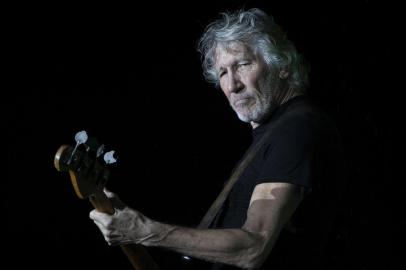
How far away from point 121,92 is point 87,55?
0.83ft

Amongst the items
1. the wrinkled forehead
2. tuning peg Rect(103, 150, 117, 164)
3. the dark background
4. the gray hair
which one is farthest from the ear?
the dark background

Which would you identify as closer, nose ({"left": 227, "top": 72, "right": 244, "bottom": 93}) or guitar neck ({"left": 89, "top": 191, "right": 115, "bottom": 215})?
guitar neck ({"left": 89, "top": 191, "right": 115, "bottom": 215})

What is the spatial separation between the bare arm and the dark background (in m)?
1.13

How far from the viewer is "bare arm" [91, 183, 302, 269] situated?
1218 mm

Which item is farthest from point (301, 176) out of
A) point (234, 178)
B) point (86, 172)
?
point (86, 172)

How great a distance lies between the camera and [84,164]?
51.1 inches

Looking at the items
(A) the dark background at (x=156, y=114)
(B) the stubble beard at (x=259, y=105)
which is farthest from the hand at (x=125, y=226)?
(A) the dark background at (x=156, y=114)

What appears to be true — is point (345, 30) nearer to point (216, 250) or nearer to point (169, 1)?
point (169, 1)

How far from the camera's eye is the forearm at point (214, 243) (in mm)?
1217

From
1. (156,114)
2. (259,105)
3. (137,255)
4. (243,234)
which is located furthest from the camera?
(156,114)

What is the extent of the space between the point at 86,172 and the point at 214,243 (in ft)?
1.31

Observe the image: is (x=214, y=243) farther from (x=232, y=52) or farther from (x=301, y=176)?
(x=232, y=52)

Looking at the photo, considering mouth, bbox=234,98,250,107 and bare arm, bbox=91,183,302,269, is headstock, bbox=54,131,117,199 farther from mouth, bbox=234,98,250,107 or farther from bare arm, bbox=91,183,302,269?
mouth, bbox=234,98,250,107

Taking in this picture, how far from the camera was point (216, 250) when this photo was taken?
48.1 inches
